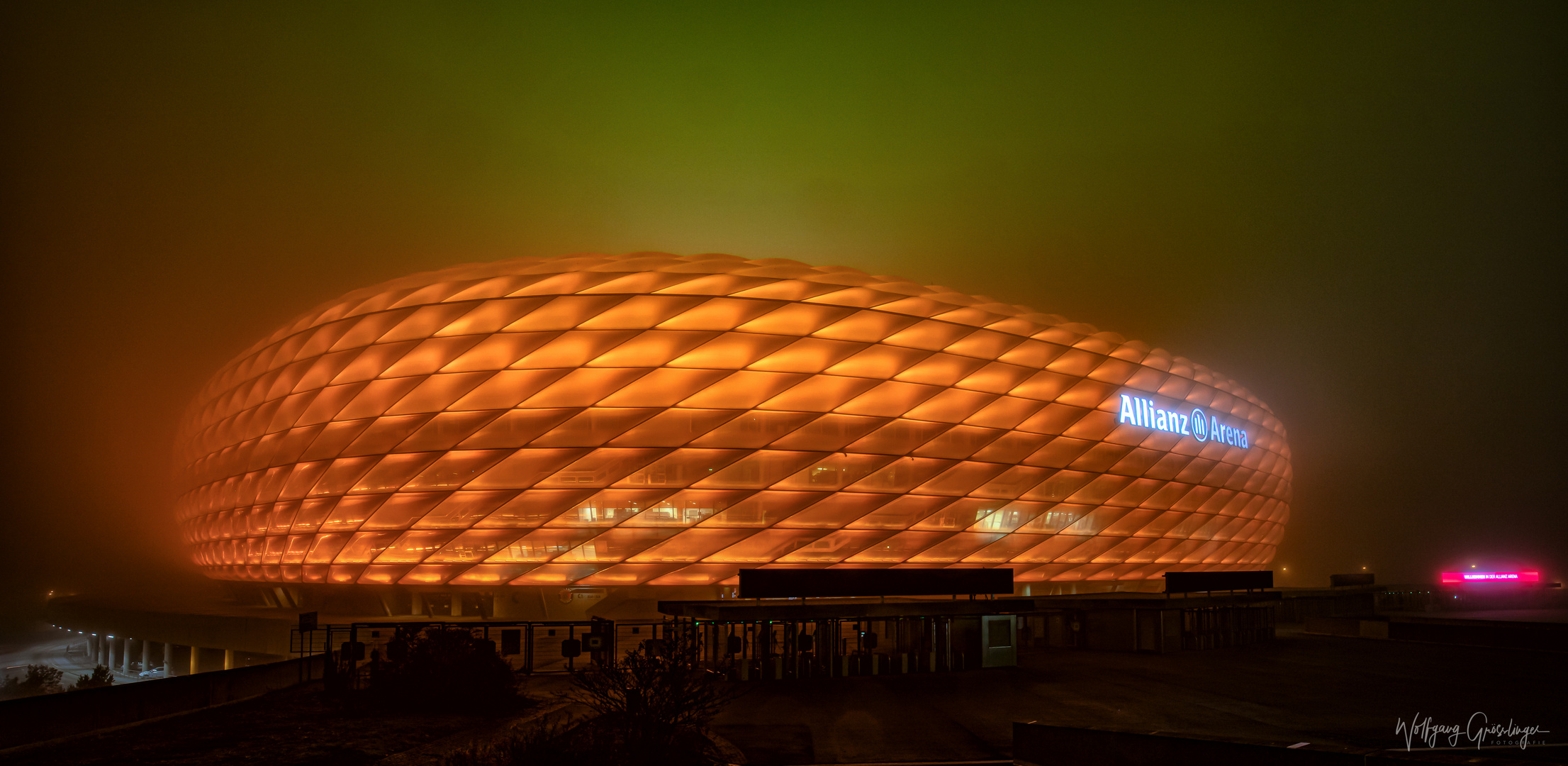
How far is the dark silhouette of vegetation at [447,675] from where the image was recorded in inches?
→ 603

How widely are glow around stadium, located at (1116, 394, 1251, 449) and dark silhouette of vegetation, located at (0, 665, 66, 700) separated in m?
46.3

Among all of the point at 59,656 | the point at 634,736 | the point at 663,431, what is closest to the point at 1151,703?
the point at 634,736

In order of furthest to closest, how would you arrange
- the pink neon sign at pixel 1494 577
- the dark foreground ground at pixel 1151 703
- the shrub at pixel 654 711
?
1. the pink neon sign at pixel 1494 577
2. the dark foreground ground at pixel 1151 703
3. the shrub at pixel 654 711

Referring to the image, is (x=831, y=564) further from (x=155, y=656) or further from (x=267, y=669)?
(x=155, y=656)

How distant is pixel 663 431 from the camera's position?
3050 cm

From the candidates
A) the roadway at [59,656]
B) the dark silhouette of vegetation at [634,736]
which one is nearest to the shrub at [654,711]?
the dark silhouette of vegetation at [634,736]

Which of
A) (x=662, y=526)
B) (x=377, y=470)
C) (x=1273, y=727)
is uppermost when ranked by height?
(x=377, y=470)

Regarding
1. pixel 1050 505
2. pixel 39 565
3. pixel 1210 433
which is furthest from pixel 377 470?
pixel 39 565

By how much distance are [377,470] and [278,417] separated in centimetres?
609

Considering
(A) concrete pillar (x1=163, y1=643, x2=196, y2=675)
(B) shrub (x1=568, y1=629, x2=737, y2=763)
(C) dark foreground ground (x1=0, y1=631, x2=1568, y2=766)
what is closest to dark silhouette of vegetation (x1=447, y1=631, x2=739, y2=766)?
(B) shrub (x1=568, y1=629, x2=737, y2=763)

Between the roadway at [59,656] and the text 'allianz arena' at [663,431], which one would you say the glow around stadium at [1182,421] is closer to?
the text 'allianz arena' at [663,431]

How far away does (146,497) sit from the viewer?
64.7 m

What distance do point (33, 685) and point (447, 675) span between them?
3692 centimetres

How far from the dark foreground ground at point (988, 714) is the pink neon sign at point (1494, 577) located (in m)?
47.2
